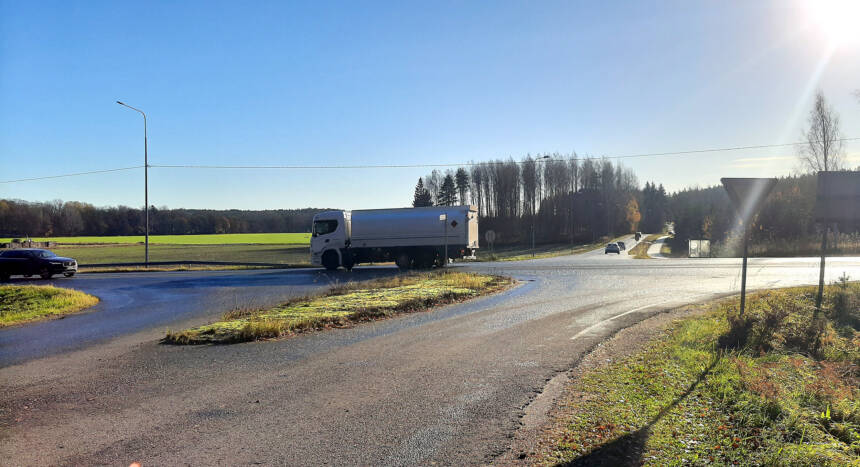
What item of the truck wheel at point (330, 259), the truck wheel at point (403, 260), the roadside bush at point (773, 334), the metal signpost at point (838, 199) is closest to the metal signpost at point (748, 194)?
the roadside bush at point (773, 334)

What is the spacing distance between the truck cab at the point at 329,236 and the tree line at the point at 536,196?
230 feet

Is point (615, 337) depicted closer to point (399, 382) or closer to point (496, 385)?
point (496, 385)

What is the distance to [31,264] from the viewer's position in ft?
94.2

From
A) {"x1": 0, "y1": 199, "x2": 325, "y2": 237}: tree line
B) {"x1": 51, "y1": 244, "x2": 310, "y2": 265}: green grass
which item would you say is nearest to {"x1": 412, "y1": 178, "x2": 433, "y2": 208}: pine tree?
{"x1": 0, "y1": 199, "x2": 325, "y2": 237}: tree line

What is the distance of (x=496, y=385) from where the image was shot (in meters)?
6.29

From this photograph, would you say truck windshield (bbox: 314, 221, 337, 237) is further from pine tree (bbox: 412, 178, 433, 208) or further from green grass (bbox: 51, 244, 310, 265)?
pine tree (bbox: 412, 178, 433, 208)

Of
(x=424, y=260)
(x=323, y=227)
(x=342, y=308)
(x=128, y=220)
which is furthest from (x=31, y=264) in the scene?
(x=128, y=220)

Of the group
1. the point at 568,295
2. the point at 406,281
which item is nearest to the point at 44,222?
the point at 406,281

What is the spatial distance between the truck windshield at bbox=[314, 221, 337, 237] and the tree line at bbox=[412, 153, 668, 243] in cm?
7030

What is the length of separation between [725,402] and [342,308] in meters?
9.05

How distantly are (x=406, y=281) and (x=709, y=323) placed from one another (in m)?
11.2

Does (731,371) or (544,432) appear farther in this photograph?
(731,371)

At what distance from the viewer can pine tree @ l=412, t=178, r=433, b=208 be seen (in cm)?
10072

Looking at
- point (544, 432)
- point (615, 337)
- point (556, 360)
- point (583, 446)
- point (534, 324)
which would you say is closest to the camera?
point (583, 446)
